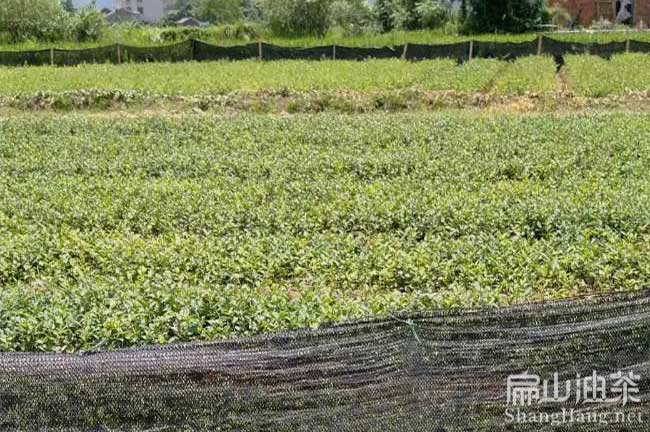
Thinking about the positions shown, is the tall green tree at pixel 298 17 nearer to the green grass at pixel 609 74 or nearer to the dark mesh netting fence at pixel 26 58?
the dark mesh netting fence at pixel 26 58

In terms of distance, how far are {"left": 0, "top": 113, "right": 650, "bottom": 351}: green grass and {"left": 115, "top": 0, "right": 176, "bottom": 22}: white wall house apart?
460ft

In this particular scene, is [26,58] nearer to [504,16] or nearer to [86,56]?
[86,56]

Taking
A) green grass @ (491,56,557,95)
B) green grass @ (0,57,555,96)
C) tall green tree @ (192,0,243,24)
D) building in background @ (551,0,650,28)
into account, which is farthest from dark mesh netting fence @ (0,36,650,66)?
tall green tree @ (192,0,243,24)

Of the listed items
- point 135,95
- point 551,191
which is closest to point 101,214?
point 551,191

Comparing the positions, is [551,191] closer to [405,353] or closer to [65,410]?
[405,353]

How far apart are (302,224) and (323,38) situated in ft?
99.7

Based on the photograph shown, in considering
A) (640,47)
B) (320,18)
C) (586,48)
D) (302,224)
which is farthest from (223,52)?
(302,224)

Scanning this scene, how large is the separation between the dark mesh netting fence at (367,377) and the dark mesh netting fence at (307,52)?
75.8 feet

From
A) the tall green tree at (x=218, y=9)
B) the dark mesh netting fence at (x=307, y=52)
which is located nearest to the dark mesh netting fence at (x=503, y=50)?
the dark mesh netting fence at (x=307, y=52)

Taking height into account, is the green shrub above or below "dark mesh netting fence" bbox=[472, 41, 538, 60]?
above

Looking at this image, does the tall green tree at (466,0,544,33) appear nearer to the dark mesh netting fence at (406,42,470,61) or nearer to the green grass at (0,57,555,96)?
the dark mesh netting fence at (406,42,470,61)

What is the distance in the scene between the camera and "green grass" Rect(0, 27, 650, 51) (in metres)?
32.3

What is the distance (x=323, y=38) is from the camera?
37406mm

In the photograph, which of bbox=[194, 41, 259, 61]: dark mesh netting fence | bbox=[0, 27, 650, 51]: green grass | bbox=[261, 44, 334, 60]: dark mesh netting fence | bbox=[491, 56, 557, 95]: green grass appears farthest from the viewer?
bbox=[0, 27, 650, 51]: green grass
